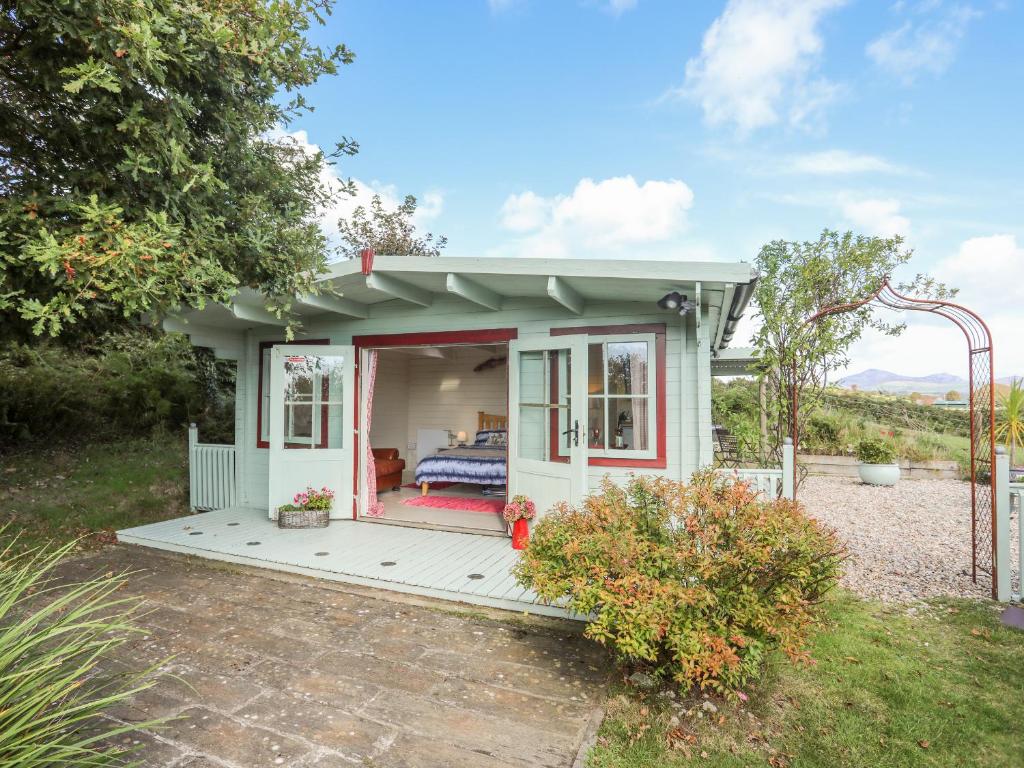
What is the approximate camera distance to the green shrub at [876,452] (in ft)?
31.6

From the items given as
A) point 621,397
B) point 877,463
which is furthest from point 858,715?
point 877,463

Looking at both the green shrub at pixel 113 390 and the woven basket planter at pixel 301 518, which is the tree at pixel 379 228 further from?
the woven basket planter at pixel 301 518

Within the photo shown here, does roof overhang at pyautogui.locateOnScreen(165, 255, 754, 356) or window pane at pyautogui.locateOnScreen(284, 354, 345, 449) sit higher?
roof overhang at pyautogui.locateOnScreen(165, 255, 754, 356)

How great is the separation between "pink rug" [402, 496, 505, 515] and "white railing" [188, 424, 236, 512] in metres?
2.25

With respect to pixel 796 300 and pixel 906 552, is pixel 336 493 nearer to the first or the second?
pixel 796 300

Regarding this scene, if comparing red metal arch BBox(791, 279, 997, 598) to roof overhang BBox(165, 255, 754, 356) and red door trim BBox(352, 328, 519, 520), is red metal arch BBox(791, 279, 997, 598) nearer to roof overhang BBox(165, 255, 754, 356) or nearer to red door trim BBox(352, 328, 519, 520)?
roof overhang BBox(165, 255, 754, 356)

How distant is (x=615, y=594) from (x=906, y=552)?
4559 millimetres

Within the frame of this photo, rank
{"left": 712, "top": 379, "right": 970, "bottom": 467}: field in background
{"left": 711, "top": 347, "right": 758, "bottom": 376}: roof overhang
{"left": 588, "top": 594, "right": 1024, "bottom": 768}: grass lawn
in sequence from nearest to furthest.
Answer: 1. {"left": 588, "top": 594, "right": 1024, "bottom": 768}: grass lawn
2. {"left": 711, "top": 347, "right": 758, "bottom": 376}: roof overhang
3. {"left": 712, "top": 379, "right": 970, "bottom": 467}: field in background

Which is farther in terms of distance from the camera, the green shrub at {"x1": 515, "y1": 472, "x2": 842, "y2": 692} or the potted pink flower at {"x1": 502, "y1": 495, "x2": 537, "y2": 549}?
the potted pink flower at {"x1": 502, "y1": 495, "x2": 537, "y2": 549}

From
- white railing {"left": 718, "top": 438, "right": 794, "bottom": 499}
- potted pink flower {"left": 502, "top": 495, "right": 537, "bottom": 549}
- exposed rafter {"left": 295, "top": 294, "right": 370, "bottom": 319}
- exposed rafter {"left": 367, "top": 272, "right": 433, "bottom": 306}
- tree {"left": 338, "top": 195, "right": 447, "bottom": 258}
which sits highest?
tree {"left": 338, "top": 195, "right": 447, "bottom": 258}

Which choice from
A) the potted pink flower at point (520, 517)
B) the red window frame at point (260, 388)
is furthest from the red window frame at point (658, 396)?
A: the red window frame at point (260, 388)

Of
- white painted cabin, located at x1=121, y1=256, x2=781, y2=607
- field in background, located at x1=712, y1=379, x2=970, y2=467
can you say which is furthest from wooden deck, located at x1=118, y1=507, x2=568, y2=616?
field in background, located at x1=712, y1=379, x2=970, y2=467

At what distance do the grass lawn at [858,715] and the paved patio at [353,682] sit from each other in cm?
36

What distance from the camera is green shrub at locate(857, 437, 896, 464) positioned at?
962cm
